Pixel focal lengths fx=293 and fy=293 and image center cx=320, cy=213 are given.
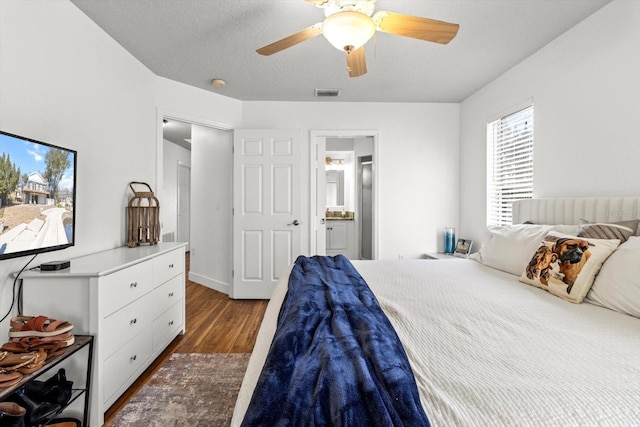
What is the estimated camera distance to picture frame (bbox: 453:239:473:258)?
362cm

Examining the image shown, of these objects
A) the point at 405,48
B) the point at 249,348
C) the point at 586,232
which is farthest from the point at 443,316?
the point at 405,48

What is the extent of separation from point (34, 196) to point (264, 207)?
240 cm

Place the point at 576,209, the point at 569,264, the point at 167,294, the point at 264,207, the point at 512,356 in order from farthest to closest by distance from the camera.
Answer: the point at 264,207 → the point at 167,294 → the point at 576,209 → the point at 569,264 → the point at 512,356

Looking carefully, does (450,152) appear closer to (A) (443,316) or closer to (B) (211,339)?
(A) (443,316)

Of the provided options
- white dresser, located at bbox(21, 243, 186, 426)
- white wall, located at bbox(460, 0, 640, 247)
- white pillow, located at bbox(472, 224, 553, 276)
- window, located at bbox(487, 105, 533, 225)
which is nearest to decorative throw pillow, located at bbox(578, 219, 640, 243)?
white pillow, located at bbox(472, 224, 553, 276)

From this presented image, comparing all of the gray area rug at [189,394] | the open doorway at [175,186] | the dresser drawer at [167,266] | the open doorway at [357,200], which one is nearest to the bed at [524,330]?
the gray area rug at [189,394]

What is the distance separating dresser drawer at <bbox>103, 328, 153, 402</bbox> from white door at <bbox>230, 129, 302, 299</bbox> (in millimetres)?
1710

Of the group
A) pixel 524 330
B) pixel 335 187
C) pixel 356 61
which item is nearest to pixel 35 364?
pixel 524 330

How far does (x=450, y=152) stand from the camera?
399 cm

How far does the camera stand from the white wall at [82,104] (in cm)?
161

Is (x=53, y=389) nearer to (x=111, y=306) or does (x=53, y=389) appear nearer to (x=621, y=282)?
(x=111, y=306)

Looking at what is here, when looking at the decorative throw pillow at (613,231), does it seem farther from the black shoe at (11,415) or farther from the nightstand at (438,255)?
the black shoe at (11,415)

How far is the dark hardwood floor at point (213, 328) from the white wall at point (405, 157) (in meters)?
1.18

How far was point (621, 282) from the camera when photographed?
130cm
